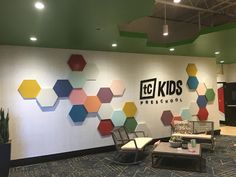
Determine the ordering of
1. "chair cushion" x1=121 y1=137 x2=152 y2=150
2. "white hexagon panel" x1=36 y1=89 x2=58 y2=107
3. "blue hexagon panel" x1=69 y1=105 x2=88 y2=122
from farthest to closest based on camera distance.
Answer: "blue hexagon panel" x1=69 y1=105 x2=88 y2=122 → "white hexagon panel" x1=36 y1=89 x2=58 y2=107 → "chair cushion" x1=121 y1=137 x2=152 y2=150

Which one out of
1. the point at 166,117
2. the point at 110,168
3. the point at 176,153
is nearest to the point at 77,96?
the point at 110,168

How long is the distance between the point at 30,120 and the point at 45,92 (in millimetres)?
736

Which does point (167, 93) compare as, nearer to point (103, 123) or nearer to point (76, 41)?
point (103, 123)

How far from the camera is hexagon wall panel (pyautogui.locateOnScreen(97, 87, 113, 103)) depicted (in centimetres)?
612

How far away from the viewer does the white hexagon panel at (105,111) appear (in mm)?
6101

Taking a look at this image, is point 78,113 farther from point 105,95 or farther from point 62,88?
point 105,95

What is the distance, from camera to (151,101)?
690cm

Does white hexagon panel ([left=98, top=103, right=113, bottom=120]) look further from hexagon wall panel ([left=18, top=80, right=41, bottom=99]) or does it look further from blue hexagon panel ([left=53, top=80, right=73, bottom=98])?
hexagon wall panel ([left=18, top=80, right=41, bottom=99])

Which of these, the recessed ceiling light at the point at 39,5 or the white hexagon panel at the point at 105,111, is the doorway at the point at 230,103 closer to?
the white hexagon panel at the point at 105,111

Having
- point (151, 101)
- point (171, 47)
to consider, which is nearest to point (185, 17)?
point (171, 47)

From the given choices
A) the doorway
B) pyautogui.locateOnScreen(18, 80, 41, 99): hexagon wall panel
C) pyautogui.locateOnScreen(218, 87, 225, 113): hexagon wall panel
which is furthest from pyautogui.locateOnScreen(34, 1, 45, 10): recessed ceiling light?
pyautogui.locateOnScreen(218, 87, 225, 113): hexagon wall panel

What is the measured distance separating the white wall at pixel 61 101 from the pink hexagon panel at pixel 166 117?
0.13m

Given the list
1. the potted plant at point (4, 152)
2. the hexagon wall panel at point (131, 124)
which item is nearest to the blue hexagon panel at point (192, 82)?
the hexagon wall panel at point (131, 124)

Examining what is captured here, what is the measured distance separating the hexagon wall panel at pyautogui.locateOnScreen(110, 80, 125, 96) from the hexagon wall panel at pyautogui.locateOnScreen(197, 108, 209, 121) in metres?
3.02
